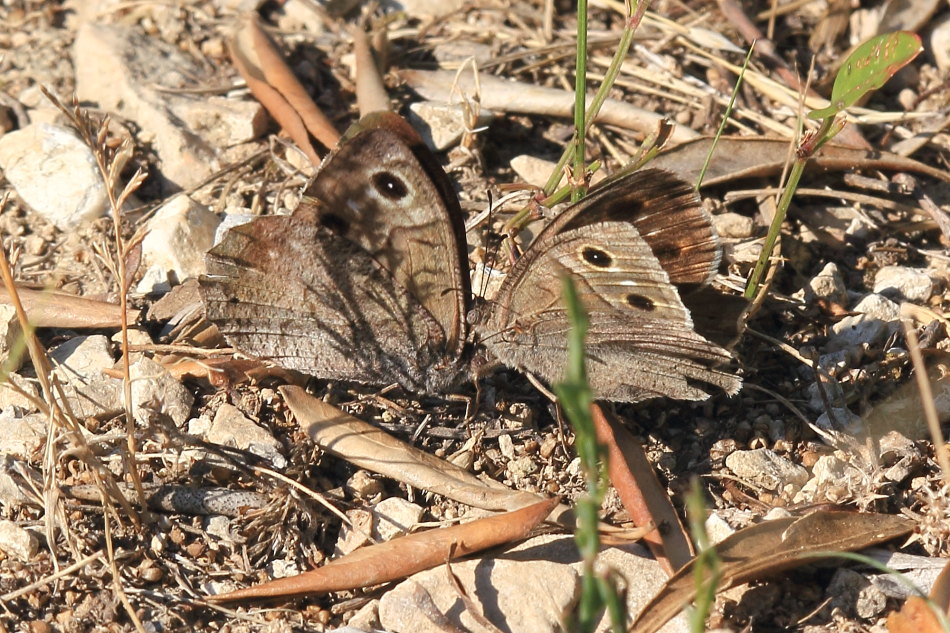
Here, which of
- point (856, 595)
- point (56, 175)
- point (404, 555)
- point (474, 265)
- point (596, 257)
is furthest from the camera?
point (56, 175)

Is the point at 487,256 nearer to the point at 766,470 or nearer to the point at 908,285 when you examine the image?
the point at 766,470

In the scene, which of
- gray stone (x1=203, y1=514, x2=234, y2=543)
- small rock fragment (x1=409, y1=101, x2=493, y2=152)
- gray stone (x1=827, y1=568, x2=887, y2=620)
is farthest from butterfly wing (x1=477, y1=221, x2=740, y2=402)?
small rock fragment (x1=409, y1=101, x2=493, y2=152)

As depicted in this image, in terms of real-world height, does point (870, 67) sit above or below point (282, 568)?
above

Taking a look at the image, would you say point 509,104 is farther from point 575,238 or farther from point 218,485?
point 218,485

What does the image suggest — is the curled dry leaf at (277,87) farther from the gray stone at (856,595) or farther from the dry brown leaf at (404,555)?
the gray stone at (856,595)

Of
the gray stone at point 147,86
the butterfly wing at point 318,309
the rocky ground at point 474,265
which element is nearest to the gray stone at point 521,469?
the rocky ground at point 474,265

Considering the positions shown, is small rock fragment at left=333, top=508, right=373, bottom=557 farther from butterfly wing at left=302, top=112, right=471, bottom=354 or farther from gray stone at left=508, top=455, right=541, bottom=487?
butterfly wing at left=302, top=112, right=471, bottom=354

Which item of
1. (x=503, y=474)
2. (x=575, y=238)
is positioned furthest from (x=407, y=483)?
(x=575, y=238)

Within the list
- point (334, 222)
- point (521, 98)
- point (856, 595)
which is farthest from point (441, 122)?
point (856, 595)
